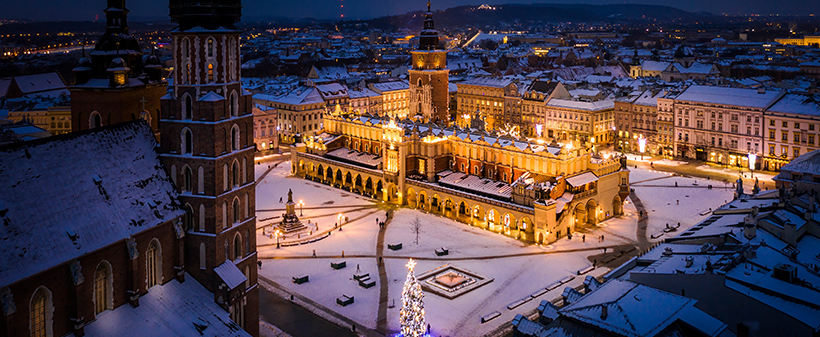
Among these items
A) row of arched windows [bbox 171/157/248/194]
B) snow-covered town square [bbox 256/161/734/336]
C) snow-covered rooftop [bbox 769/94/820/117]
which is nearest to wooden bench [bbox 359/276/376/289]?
snow-covered town square [bbox 256/161/734/336]

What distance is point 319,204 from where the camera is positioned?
277 ft

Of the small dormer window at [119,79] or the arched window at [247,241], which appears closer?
the arched window at [247,241]

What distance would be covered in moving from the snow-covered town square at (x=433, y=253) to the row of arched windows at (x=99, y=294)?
15.0m

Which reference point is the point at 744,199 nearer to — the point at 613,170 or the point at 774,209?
the point at 774,209

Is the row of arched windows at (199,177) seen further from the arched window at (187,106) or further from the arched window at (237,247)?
the arched window at (237,247)

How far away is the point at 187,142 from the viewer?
1588 inches

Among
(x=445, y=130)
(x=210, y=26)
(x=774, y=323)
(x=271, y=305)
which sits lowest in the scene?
(x=271, y=305)

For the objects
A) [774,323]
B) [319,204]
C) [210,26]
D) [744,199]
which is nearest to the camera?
[774,323]

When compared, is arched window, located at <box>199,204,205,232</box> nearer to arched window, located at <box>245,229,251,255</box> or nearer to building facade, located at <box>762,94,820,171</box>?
arched window, located at <box>245,229,251,255</box>

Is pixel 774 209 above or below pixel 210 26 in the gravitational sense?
below

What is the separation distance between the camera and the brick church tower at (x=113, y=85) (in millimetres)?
54250


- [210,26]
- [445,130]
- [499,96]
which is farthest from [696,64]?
[210,26]

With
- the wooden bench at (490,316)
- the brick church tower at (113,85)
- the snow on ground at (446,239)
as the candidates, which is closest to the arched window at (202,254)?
the brick church tower at (113,85)

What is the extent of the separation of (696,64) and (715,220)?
445 feet
